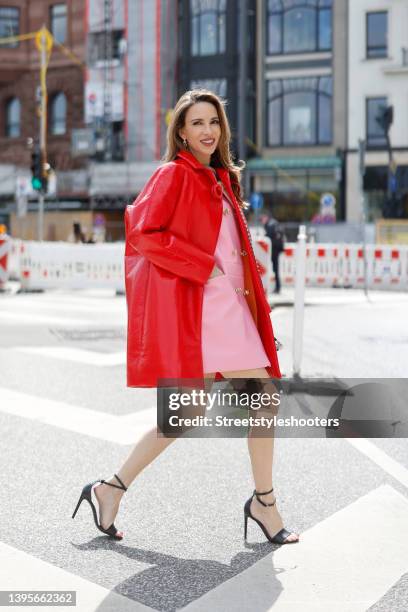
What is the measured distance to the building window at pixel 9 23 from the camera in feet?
150

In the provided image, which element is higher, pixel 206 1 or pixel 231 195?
pixel 206 1

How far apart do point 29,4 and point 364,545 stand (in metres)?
45.6

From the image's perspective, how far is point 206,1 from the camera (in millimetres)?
39750

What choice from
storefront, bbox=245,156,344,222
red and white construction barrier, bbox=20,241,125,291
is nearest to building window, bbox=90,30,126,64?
storefront, bbox=245,156,344,222

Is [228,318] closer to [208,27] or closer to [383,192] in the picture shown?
[383,192]

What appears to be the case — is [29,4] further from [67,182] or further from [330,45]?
[330,45]

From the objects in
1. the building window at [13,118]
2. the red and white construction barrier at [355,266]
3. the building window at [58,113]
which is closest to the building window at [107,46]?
the building window at [58,113]

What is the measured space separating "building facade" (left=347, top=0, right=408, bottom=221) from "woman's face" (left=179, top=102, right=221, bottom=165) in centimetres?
3430

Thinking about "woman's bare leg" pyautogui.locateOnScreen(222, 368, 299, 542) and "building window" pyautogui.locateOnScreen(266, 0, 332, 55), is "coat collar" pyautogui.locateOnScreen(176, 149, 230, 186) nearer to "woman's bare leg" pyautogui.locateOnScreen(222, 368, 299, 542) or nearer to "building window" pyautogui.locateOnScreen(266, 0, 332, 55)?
"woman's bare leg" pyautogui.locateOnScreen(222, 368, 299, 542)

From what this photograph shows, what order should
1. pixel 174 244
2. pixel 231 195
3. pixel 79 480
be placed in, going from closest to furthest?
1. pixel 174 244
2. pixel 231 195
3. pixel 79 480

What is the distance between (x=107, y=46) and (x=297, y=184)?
10880 mm

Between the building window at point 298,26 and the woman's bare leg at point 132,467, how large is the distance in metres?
37.4

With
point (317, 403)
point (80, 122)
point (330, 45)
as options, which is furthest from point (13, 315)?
point (80, 122)

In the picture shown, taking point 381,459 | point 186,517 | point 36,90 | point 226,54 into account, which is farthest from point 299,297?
point 36,90
